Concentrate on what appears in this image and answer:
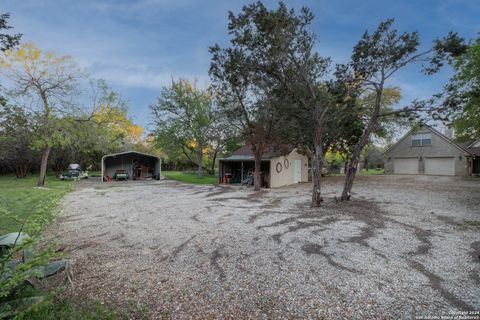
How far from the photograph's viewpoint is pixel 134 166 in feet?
81.8

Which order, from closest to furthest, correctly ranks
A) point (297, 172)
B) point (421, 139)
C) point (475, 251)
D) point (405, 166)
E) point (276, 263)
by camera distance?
point (276, 263) → point (475, 251) → point (297, 172) → point (421, 139) → point (405, 166)

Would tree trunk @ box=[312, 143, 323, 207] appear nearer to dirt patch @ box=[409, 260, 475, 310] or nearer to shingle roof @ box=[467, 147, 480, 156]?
dirt patch @ box=[409, 260, 475, 310]

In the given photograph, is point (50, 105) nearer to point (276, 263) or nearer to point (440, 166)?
point (276, 263)

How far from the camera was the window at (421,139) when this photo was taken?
78.2 ft

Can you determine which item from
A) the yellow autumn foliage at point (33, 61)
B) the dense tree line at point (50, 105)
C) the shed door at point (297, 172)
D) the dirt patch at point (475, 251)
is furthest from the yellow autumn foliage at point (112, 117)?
the dirt patch at point (475, 251)

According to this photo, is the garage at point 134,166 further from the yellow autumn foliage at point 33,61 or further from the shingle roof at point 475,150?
the shingle roof at point 475,150

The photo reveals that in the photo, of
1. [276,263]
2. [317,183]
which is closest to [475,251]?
[276,263]

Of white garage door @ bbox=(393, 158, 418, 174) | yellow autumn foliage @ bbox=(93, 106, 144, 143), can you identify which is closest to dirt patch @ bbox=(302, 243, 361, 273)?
yellow autumn foliage @ bbox=(93, 106, 144, 143)

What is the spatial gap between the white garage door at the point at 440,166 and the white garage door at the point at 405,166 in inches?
38.1

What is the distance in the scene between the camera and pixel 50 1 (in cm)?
755

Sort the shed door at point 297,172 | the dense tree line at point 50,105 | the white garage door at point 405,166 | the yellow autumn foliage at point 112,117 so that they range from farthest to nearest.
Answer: the white garage door at point 405,166 < the shed door at point 297,172 < the yellow autumn foliage at point 112,117 < the dense tree line at point 50,105

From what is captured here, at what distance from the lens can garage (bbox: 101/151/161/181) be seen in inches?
939

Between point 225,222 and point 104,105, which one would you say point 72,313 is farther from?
point 104,105

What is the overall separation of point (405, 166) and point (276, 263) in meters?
26.8
